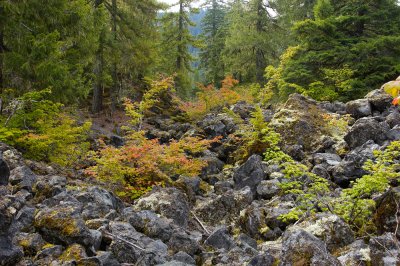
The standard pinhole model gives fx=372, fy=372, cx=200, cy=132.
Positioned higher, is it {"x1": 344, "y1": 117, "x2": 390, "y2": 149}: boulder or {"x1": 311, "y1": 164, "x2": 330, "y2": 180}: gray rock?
{"x1": 344, "y1": 117, "x2": 390, "y2": 149}: boulder

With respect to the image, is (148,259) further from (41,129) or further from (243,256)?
(41,129)

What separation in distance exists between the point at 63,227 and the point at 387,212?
192 inches

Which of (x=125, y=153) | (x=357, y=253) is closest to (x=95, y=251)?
(x=357, y=253)

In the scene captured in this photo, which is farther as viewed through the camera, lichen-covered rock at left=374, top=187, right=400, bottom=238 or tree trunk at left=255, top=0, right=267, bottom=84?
tree trunk at left=255, top=0, right=267, bottom=84

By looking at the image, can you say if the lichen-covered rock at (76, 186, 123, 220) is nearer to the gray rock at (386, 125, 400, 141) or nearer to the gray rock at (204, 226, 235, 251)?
the gray rock at (204, 226, 235, 251)

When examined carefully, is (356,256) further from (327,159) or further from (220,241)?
(327,159)

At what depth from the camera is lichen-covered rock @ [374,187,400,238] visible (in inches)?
227

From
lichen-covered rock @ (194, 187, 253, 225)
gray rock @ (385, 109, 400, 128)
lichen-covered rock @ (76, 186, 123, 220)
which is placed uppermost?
gray rock @ (385, 109, 400, 128)

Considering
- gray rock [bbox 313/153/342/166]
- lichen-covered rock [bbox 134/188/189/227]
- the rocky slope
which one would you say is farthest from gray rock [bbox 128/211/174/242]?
gray rock [bbox 313/153/342/166]

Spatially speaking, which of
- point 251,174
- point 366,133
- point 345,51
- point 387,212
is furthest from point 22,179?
point 345,51

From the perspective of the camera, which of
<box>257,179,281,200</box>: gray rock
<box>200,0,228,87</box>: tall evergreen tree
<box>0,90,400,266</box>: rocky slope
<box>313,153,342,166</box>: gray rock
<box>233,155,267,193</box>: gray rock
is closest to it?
<box>0,90,400,266</box>: rocky slope

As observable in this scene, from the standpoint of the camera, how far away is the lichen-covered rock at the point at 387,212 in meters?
5.77

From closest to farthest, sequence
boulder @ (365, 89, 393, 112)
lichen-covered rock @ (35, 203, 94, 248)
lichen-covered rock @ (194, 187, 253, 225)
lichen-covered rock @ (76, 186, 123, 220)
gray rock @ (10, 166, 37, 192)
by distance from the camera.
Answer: lichen-covered rock @ (35, 203, 94, 248) → lichen-covered rock @ (76, 186, 123, 220) → gray rock @ (10, 166, 37, 192) → lichen-covered rock @ (194, 187, 253, 225) → boulder @ (365, 89, 393, 112)

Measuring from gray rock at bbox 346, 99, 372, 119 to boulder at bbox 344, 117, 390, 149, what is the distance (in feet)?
8.45
